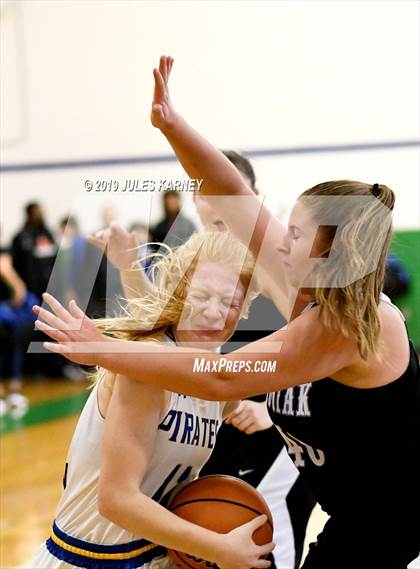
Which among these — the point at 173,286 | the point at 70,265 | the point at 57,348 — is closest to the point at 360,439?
the point at 173,286

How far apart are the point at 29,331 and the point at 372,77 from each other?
4.41m

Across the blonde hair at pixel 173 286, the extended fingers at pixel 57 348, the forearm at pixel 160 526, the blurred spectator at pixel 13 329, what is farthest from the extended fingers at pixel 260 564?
the blurred spectator at pixel 13 329

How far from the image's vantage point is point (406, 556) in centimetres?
190

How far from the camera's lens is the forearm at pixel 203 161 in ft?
6.62

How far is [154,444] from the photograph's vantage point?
1874mm

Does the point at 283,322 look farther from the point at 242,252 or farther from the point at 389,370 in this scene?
the point at 389,370

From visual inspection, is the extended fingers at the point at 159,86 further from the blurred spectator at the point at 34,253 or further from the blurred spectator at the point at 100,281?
the blurred spectator at the point at 34,253

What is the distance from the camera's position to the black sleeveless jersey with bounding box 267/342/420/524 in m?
1.77

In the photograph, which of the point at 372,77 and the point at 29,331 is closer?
the point at 372,77

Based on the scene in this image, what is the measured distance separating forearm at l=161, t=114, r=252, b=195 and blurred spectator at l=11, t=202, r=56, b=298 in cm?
442

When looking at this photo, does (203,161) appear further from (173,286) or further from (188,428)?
(188,428)

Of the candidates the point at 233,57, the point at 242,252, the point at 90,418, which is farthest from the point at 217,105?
the point at 90,418

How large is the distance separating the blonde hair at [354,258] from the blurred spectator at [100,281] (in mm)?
1322

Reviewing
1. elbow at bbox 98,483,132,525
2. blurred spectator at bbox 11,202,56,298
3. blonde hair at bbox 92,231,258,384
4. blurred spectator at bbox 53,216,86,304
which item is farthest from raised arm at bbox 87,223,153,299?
blurred spectator at bbox 11,202,56,298
